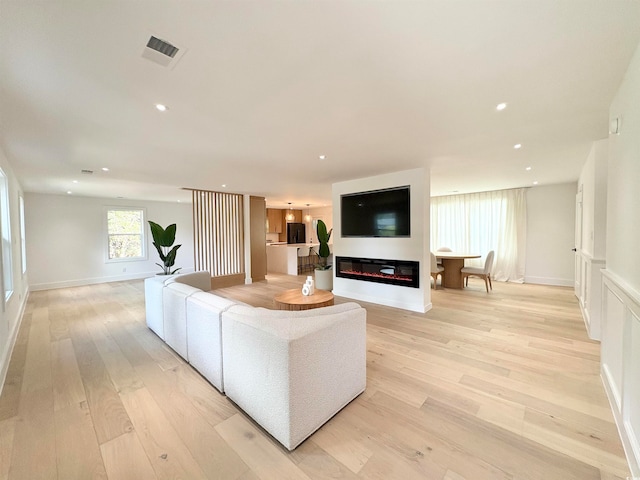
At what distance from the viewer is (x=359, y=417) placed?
186cm

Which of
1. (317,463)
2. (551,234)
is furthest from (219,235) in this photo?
(551,234)

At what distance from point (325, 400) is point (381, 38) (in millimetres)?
2255

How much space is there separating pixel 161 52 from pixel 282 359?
6.26 ft

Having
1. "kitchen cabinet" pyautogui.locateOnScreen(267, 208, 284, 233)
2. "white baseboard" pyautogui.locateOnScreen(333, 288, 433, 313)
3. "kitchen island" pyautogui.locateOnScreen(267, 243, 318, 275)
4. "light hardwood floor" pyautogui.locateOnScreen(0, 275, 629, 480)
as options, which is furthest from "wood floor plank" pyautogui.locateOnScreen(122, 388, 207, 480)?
"kitchen cabinet" pyautogui.locateOnScreen(267, 208, 284, 233)

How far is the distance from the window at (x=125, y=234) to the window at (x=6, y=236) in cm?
386

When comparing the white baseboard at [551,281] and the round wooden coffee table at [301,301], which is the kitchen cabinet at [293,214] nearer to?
the round wooden coffee table at [301,301]

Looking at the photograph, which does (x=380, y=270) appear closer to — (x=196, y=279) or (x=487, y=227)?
(x=196, y=279)

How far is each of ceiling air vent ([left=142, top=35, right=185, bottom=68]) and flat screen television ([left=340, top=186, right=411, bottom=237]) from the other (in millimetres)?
3689

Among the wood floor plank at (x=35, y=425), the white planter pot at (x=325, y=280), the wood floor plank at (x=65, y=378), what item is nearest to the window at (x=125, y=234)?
the wood floor plank at (x=65, y=378)

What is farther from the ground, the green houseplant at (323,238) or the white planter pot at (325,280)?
the green houseplant at (323,238)

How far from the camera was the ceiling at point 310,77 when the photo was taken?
1.22 meters

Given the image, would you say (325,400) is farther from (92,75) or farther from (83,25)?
(92,75)

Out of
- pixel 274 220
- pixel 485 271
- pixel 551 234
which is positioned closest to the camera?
pixel 485 271

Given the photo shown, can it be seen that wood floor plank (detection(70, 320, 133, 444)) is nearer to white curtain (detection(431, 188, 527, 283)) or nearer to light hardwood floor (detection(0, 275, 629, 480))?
light hardwood floor (detection(0, 275, 629, 480))
